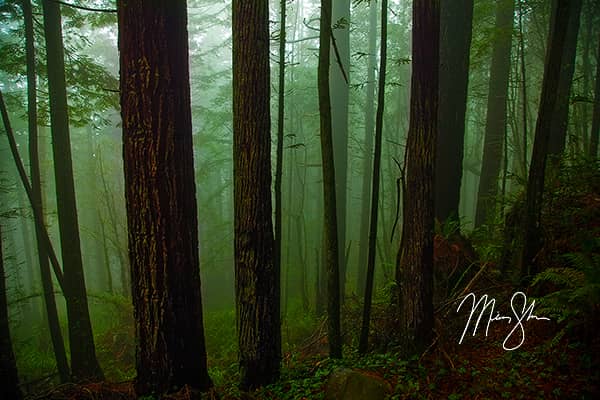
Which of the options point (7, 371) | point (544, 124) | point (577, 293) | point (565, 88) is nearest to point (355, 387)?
point (577, 293)

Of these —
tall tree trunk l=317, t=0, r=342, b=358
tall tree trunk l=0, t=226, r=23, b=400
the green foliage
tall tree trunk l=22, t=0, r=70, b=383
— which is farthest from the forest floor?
tall tree trunk l=22, t=0, r=70, b=383

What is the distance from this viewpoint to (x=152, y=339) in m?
3.60

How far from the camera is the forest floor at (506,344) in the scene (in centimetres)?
306

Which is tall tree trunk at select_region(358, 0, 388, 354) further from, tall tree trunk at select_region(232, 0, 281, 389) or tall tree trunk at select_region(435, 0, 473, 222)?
tall tree trunk at select_region(435, 0, 473, 222)

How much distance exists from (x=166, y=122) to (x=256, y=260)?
1.77 meters

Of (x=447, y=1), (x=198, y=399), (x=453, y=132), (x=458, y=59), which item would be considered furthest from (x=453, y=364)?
(x=447, y=1)

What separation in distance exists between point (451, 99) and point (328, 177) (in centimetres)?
288

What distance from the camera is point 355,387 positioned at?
3.37m

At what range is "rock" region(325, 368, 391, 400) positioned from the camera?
3329 mm

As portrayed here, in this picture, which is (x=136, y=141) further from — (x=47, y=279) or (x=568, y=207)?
(x=47, y=279)

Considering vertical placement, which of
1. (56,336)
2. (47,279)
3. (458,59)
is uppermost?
(458,59)

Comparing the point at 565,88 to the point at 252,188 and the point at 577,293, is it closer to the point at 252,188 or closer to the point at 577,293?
the point at 577,293

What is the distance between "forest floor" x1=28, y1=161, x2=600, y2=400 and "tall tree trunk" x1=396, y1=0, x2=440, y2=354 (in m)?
0.33

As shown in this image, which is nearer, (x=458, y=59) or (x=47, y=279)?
(x=458, y=59)
